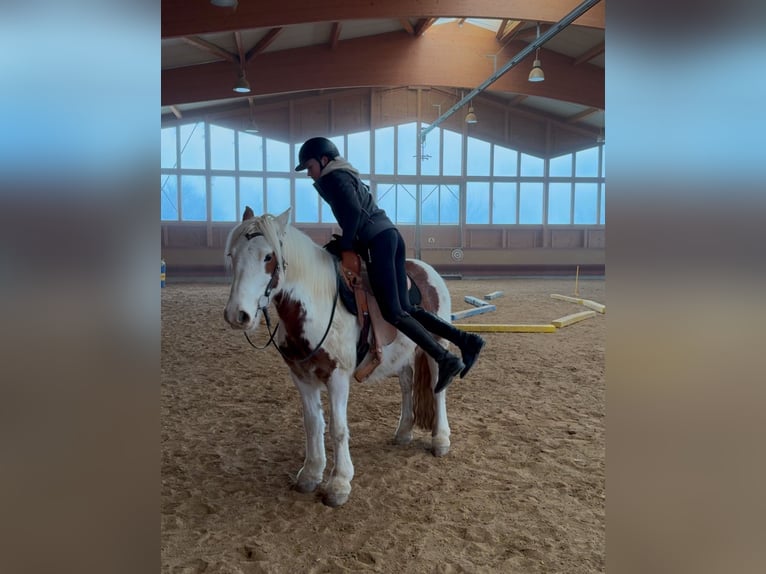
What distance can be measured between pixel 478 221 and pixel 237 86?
7.69 m

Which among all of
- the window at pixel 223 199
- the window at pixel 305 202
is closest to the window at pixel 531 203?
the window at pixel 305 202

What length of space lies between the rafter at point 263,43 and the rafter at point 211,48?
0.26 m

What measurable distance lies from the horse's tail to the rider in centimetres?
36

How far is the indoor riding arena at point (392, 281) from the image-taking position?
192 centimetres

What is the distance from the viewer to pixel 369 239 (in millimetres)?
2264

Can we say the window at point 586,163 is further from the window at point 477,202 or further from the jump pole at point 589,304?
the jump pole at point 589,304
